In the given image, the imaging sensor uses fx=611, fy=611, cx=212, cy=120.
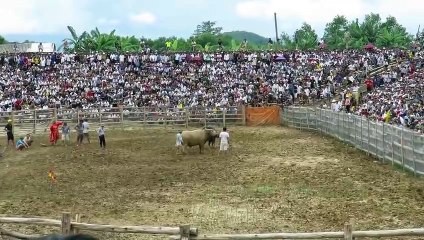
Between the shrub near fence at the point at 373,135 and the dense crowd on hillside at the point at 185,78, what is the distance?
18.2 feet

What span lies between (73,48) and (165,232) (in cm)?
4759

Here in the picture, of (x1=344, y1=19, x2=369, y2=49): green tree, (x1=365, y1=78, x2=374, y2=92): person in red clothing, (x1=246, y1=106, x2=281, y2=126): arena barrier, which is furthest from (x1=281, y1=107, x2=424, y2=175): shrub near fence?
(x1=344, y1=19, x2=369, y2=49): green tree

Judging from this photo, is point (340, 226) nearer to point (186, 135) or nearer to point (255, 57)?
point (186, 135)

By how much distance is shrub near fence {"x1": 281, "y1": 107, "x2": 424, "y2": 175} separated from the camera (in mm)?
16938

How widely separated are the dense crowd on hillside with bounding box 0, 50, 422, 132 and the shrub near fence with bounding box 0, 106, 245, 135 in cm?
253

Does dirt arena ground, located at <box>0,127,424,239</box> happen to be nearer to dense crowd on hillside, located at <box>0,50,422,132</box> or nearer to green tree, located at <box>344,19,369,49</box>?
dense crowd on hillside, located at <box>0,50,422,132</box>

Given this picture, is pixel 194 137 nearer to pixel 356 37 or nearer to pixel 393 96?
pixel 393 96

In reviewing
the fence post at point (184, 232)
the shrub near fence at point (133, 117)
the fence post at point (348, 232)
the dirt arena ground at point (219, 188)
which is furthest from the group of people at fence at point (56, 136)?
the fence post at point (348, 232)

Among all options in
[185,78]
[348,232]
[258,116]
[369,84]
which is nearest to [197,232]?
[348,232]

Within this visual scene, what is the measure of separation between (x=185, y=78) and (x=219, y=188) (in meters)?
27.2

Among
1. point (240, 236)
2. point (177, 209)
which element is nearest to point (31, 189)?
point (177, 209)

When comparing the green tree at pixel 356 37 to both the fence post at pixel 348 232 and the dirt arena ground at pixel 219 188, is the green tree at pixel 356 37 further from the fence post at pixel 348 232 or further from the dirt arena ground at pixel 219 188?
the fence post at pixel 348 232

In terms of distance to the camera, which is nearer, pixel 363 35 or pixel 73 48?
pixel 73 48

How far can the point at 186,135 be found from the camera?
878 inches
